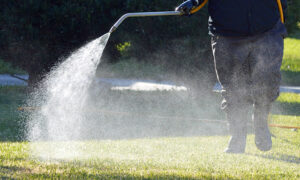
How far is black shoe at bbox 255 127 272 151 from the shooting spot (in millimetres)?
4988

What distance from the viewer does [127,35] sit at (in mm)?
9648

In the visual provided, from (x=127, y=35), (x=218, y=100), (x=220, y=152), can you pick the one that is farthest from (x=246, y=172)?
(x=218, y=100)

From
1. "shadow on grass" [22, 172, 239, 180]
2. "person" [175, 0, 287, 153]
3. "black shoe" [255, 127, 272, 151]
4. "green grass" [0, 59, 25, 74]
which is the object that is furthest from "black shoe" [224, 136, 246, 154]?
"green grass" [0, 59, 25, 74]

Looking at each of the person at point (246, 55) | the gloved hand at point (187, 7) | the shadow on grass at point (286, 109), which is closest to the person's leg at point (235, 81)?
the person at point (246, 55)

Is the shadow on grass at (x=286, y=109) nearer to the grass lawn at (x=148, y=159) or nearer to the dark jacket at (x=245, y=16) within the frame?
the grass lawn at (x=148, y=159)

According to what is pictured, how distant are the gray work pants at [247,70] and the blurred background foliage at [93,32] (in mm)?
4248

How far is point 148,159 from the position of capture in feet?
14.5

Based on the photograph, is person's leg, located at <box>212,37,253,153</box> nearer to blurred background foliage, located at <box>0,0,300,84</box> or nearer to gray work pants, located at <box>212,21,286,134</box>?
gray work pants, located at <box>212,21,286,134</box>

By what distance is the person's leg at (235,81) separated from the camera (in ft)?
16.3

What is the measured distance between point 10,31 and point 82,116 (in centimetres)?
247

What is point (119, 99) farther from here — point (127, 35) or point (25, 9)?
point (25, 9)

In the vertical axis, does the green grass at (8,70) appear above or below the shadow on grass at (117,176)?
below

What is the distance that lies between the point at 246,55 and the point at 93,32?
4.77m

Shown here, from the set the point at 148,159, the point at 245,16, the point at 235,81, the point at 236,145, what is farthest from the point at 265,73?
the point at 148,159
